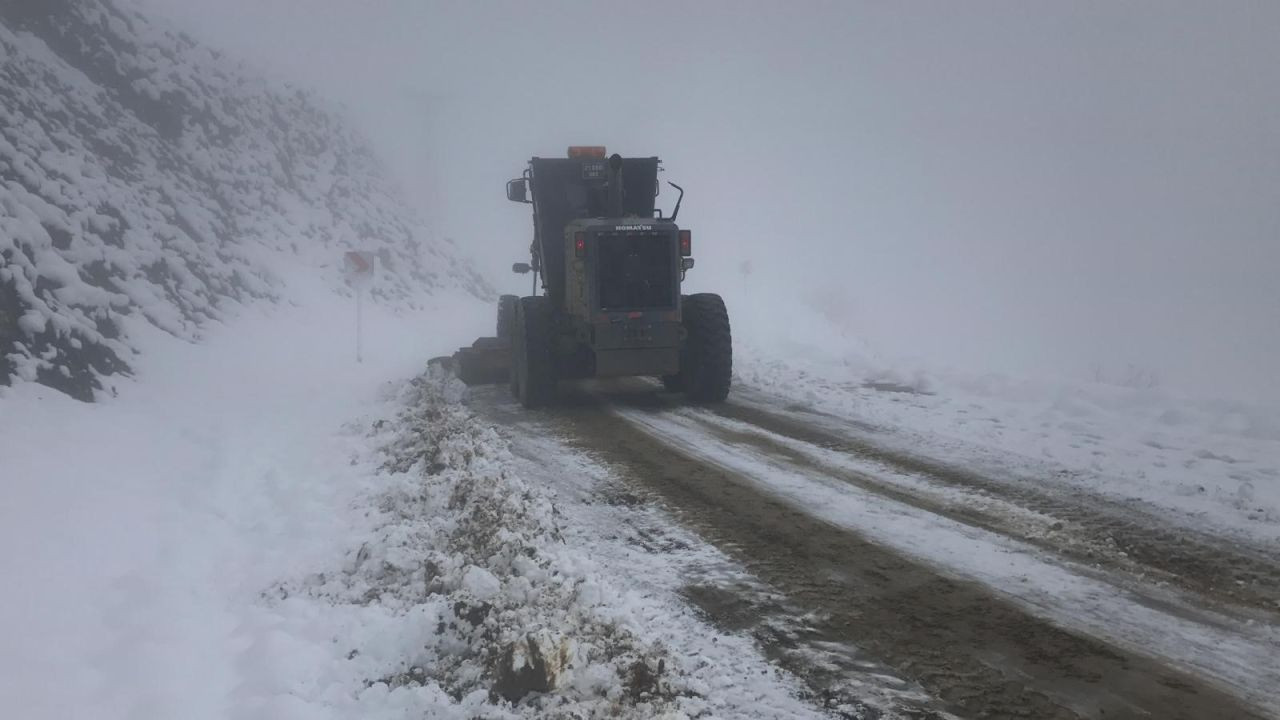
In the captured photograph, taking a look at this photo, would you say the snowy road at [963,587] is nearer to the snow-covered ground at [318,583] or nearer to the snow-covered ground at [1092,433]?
the snow-covered ground at [318,583]

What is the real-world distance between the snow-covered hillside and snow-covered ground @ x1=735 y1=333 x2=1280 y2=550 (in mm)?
9438

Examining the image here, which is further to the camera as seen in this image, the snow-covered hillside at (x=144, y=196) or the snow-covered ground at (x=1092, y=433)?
the snow-covered hillside at (x=144, y=196)

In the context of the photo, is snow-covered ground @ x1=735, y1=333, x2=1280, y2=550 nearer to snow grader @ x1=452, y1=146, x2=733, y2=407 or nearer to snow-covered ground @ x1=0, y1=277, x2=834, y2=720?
snow grader @ x1=452, y1=146, x2=733, y2=407

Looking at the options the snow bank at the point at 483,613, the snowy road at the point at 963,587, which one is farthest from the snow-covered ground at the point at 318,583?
the snowy road at the point at 963,587

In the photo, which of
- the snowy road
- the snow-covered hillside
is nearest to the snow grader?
the snowy road

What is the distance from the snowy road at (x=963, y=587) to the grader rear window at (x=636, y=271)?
3.33 m

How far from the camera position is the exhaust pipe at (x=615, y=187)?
10047 millimetres

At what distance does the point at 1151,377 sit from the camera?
14375 mm

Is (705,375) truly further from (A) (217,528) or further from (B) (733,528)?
(A) (217,528)

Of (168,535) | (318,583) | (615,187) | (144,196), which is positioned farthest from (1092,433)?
(144,196)

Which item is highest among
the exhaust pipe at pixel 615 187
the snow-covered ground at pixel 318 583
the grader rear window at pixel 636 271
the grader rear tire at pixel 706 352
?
the exhaust pipe at pixel 615 187

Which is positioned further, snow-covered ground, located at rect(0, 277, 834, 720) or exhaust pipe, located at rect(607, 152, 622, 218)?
exhaust pipe, located at rect(607, 152, 622, 218)

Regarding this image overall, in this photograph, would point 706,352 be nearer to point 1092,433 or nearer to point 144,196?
point 1092,433

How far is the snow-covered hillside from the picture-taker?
30.1 ft
